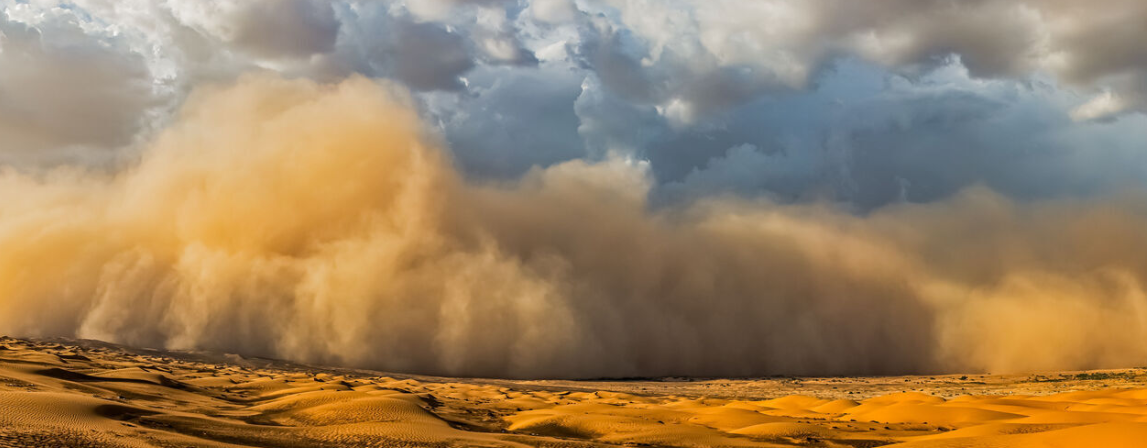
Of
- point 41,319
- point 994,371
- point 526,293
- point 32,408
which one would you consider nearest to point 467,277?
point 526,293

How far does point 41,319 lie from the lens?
58250mm

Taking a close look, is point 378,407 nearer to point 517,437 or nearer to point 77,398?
point 517,437

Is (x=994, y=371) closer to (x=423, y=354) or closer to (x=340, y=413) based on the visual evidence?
(x=423, y=354)

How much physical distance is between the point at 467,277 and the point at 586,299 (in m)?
12.2

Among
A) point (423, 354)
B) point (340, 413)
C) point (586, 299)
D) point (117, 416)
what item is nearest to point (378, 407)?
point (340, 413)

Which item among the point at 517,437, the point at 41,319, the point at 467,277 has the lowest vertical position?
the point at 517,437

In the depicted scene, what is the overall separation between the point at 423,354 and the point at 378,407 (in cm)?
4679

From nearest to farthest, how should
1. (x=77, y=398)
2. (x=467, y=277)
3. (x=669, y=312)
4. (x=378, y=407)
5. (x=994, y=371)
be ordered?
(x=77, y=398) < (x=378, y=407) < (x=467, y=277) < (x=994, y=371) < (x=669, y=312)

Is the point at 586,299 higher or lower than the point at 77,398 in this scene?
higher

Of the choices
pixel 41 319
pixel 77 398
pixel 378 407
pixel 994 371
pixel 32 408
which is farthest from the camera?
pixel 994 371

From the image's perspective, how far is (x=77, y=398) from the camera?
12.3 meters

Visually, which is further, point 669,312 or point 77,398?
point 669,312

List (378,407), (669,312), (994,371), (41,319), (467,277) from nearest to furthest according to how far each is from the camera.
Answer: (378,407), (41,319), (467,277), (994,371), (669,312)

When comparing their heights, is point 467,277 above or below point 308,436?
above
